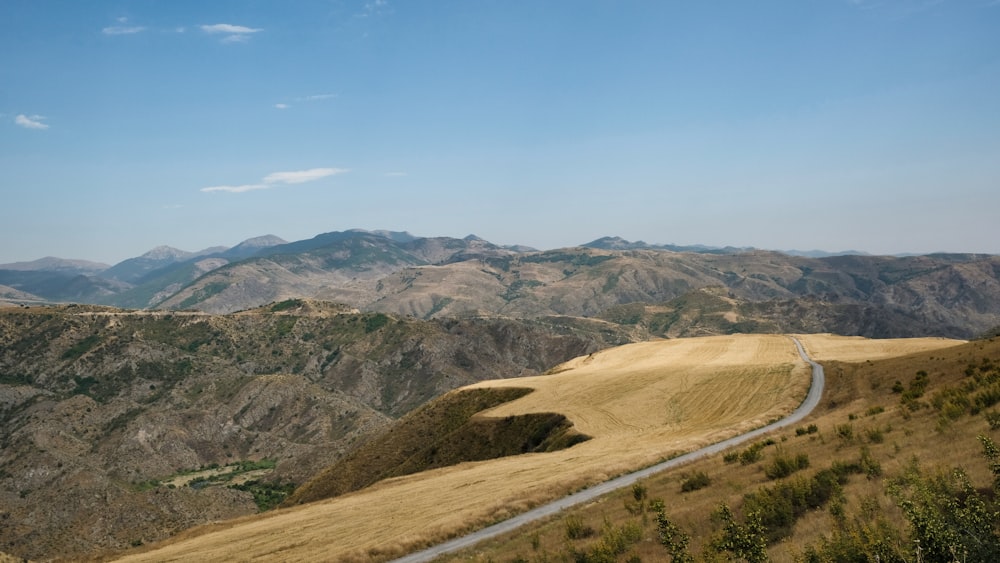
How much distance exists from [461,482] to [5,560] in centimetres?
3726

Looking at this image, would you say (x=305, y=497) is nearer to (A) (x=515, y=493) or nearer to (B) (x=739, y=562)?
(A) (x=515, y=493)

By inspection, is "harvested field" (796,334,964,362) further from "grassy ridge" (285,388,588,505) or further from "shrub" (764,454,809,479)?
"shrub" (764,454,809,479)

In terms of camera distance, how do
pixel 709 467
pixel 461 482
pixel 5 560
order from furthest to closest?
pixel 5 560 < pixel 461 482 < pixel 709 467

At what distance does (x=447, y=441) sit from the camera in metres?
69.4

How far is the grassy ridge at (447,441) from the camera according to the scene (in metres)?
59.9

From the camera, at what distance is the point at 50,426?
16138 cm

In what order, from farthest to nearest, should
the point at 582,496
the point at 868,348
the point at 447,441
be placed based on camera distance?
1. the point at 868,348
2. the point at 447,441
3. the point at 582,496

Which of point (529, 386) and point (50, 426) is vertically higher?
point (529, 386)

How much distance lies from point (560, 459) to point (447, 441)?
28.6 m

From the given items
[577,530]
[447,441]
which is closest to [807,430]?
[577,530]

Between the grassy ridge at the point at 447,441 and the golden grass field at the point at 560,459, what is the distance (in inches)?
104

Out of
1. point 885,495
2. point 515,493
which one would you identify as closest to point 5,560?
point 515,493

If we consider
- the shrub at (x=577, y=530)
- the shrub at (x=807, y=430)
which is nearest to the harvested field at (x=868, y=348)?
the shrub at (x=807, y=430)

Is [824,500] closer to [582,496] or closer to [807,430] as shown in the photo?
[582,496]
